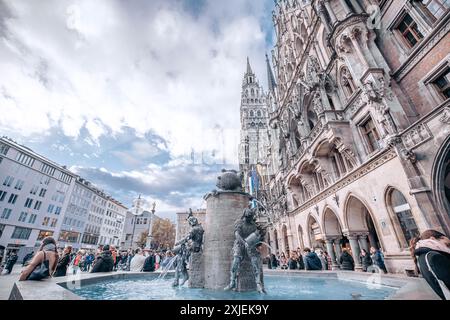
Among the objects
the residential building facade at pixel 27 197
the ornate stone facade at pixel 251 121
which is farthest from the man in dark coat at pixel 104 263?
the ornate stone facade at pixel 251 121

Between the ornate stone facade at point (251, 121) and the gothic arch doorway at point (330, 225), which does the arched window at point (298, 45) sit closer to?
the gothic arch doorway at point (330, 225)

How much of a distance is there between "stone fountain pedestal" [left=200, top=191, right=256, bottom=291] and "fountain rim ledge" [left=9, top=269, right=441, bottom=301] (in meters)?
3.44

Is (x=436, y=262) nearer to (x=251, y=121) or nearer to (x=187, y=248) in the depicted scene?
(x=187, y=248)

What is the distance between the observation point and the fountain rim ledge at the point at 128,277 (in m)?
2.94

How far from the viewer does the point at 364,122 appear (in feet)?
44.6

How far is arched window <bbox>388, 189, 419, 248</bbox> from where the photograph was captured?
400 inches

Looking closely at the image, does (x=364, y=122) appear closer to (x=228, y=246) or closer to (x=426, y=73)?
(x=426, y=73)

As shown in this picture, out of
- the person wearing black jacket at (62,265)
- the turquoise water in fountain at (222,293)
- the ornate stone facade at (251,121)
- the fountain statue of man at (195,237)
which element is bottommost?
the turquoise water in fountain at (222,293)

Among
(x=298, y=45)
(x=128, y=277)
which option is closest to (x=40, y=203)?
(x=128, y=277)

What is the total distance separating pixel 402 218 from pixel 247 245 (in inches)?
385

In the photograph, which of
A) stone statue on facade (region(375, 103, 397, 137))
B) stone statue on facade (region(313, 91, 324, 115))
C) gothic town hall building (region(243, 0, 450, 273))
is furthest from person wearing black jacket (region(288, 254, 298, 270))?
stone statue on facade (region(313, 91, 324, 115))

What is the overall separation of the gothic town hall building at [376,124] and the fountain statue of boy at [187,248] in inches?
379

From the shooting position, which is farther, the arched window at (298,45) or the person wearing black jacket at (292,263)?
the arched window at (298,45)
